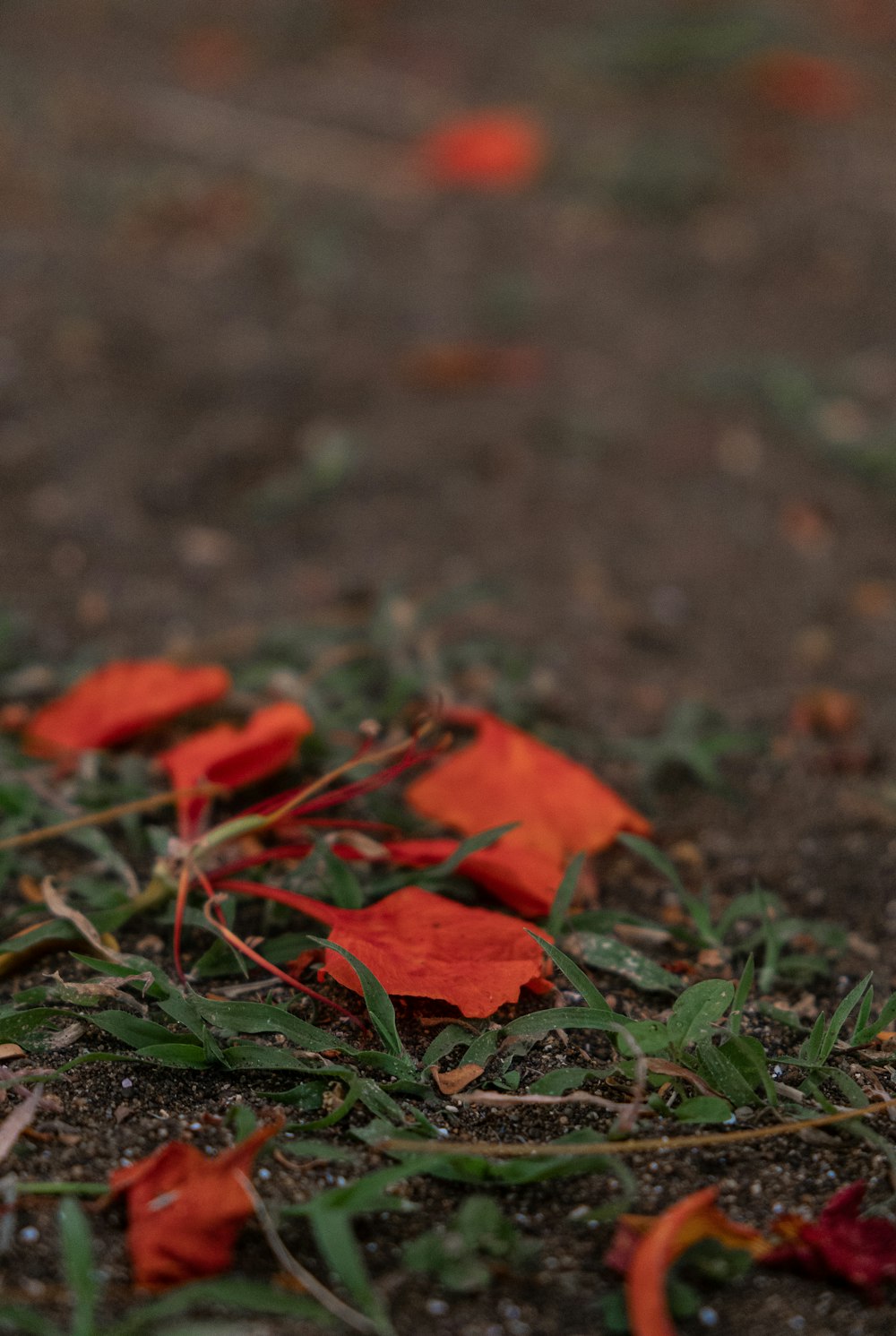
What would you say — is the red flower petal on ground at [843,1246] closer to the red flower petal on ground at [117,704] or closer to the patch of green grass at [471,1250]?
the patch of green grass at [471,1250]

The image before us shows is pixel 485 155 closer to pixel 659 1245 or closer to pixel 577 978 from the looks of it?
pixel 577 978

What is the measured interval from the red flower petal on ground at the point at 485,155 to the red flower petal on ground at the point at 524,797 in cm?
239

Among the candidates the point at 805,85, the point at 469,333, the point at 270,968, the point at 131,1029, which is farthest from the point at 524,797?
the point at 805,85

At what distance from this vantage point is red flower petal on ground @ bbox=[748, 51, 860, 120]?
11.8 ft

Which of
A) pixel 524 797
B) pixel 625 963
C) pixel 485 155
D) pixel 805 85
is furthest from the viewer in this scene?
pixel 805 85

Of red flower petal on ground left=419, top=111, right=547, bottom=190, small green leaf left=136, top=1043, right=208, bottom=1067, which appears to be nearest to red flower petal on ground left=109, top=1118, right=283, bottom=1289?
small green leaf left=136, top=1043, right=208, bottom=1067

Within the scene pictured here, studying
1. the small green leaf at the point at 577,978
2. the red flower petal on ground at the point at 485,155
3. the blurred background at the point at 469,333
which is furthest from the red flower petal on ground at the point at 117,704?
the red flower petal on ground at the point at 485,155

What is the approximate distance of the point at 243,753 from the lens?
52.9 inches

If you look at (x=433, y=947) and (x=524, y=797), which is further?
(x=524, y=797)

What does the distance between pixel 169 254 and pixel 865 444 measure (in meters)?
1.58

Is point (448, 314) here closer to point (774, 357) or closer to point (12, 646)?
point (774, 357)

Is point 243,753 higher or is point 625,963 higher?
point 243,753

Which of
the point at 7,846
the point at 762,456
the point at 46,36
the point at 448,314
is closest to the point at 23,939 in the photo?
the point at 7,846

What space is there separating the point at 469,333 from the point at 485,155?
0.99 m
